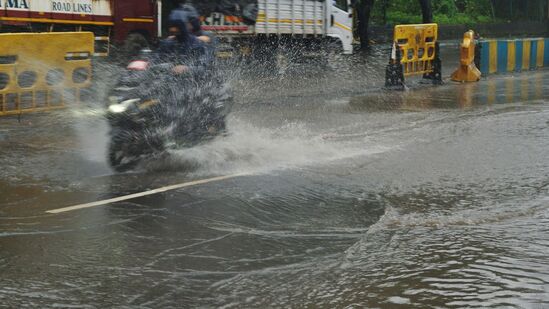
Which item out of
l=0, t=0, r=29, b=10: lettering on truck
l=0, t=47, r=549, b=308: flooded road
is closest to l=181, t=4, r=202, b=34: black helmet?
l=0, t=47, r=549, b=308: flooded road

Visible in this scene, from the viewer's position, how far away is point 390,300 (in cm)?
447

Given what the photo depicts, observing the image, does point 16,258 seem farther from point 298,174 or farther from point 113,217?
point 298,174

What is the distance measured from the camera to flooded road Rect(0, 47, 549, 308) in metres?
4.61

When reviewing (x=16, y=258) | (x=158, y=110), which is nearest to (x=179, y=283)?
(x=16, y=258)

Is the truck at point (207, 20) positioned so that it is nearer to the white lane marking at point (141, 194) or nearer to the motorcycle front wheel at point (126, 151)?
the motorcycle front wheel at point (126, 151)

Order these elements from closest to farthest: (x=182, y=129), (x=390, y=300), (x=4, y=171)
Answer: (x=390, y=300), (x=4, y=171), (x=182, y=129)

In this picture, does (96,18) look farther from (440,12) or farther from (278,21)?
(440,12)

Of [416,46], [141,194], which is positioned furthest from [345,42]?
[141,194]

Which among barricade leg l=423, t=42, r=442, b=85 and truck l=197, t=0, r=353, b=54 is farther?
truck l=197, t=0, r=353, b=54

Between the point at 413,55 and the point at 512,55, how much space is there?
575 centimetres

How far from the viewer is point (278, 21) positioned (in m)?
23.6

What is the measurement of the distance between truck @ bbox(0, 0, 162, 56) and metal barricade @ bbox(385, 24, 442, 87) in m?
7.30

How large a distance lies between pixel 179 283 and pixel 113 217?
174cm

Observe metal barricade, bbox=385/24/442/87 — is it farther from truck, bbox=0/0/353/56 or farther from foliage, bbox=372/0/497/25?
foliage, bbox=372/0/497/25
